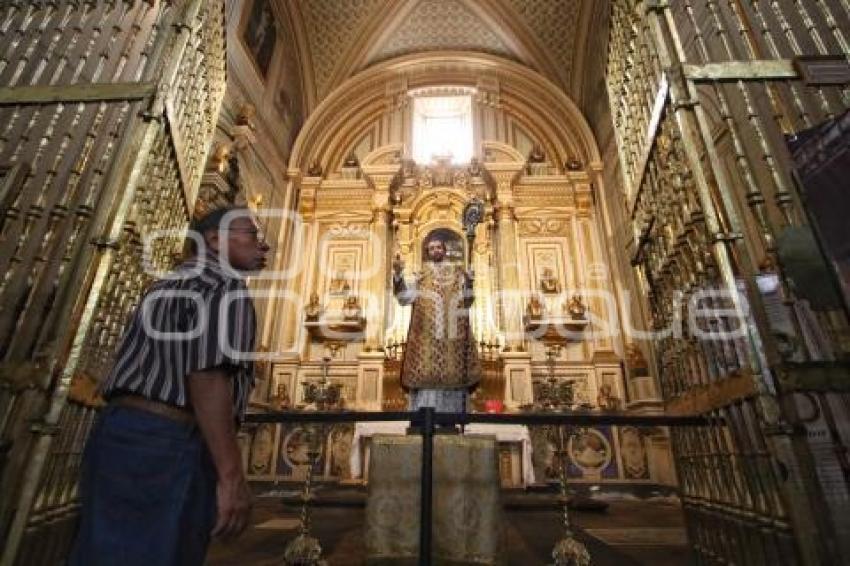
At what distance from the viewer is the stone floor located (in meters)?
2.39

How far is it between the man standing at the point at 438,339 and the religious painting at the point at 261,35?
6.42 metres

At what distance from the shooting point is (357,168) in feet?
34.4

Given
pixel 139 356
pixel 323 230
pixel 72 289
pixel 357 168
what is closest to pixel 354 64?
pixel 357 168

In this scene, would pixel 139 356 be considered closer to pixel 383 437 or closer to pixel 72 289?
pixel 72 289

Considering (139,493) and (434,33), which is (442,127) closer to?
(434,33)

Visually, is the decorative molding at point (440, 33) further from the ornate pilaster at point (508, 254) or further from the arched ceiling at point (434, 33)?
the ornate pilaster at point (508, 254)

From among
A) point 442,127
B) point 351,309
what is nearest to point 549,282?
point 351,309

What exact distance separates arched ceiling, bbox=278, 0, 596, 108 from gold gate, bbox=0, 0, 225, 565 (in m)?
8.42

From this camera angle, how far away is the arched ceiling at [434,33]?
33.4ft

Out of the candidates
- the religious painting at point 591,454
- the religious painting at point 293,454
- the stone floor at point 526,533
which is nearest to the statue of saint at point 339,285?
the religious painting at point 293,454

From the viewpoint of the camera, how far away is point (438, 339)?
14.6 ft

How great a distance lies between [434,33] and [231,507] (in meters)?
12.1

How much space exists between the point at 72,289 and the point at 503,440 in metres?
5.31

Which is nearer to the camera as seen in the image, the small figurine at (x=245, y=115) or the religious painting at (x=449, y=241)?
the small figurine at (x=245, y=115)
